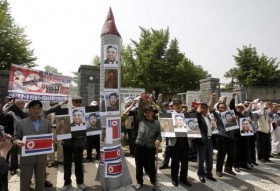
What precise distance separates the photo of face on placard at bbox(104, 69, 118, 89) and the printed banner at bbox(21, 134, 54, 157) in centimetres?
184

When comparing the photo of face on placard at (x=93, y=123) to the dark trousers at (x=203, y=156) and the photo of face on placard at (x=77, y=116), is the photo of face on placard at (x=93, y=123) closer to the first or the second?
the photo of face on placard at (x=77, y=116)

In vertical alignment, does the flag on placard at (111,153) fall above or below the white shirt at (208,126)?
below

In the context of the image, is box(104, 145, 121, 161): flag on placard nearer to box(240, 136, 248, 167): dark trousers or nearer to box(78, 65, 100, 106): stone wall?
box(240, 136, 248, 167): dark trousers

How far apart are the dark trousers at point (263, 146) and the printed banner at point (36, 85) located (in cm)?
704

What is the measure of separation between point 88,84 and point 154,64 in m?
21.3

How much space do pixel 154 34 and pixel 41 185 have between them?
32.1 m

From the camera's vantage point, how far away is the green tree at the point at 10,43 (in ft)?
82.6

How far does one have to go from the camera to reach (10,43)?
84.0ft

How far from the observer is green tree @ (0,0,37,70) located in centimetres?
2519

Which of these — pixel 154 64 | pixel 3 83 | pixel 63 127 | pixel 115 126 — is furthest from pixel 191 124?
pixel 154 64

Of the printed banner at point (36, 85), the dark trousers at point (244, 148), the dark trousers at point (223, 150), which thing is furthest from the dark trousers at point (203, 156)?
the printed banner at point (36, 85)

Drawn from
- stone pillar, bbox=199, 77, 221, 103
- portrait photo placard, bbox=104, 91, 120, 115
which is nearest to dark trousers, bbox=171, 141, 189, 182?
portrait photo placard, bbox=104, 91, 120, 115

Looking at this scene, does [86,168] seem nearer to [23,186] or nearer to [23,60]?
[23,186]

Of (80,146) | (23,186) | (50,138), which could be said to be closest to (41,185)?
(23,186)
